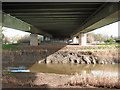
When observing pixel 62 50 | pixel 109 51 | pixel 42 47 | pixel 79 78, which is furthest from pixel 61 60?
pixel 79 78

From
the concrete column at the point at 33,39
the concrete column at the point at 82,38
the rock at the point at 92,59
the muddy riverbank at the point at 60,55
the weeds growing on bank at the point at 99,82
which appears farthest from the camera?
the concrete column at the point at 82,38

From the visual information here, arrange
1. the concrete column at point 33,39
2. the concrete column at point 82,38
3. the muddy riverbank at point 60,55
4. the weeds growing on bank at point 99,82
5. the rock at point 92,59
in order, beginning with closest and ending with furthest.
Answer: the weeds growing on bank at point 99,82 → the rock at point 92,59 → the muddy riverbank at point 60,55 → the concrete column at point 33,39 → the concrete column at point 82,38

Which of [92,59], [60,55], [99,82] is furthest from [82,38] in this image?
[99,82]

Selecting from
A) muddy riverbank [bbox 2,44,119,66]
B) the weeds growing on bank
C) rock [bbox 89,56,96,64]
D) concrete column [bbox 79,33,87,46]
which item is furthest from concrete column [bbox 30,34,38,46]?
the weeds growing on bank

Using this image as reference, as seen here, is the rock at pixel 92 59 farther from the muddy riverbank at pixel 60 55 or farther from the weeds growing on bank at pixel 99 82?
the weeds growing on bank at pixel 99 82

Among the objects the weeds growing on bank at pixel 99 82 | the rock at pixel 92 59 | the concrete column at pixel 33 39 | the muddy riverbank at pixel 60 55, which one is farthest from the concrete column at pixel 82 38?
the weeds growing on bank at pixel 99 82

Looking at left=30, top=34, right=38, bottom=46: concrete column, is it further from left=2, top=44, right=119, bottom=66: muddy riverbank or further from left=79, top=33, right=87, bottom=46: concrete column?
left=79, top=33, right=87, bottom=46: concrete column

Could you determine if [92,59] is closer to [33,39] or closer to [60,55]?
[60,55]

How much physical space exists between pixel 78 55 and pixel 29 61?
27.8 feet

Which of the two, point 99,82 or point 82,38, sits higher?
point 82,38

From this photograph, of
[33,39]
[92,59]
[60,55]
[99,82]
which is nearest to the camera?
[99,82]

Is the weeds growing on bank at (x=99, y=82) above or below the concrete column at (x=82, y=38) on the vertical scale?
below

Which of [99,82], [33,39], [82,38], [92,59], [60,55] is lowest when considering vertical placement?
[92,59]

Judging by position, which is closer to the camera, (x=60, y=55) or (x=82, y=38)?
(x=60, y=55)
